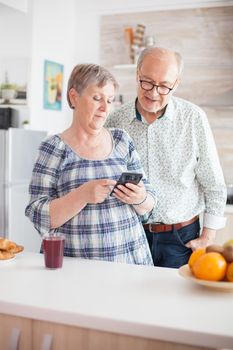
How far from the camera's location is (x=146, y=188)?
1.91m

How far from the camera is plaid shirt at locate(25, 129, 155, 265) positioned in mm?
1783

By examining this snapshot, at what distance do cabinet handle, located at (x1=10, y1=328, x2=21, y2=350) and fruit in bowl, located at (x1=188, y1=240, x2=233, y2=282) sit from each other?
0.51m

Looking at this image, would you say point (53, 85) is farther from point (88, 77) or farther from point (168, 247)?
point (88, 77)

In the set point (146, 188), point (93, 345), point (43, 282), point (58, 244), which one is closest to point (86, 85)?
point (146, 188)

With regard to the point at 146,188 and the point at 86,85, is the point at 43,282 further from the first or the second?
the point at 86,85

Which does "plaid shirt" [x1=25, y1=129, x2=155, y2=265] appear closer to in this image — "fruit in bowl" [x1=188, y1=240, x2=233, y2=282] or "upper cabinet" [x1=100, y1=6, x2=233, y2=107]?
"fruit in bowl" [x1=188, y1=240, x2=233, y2=282]

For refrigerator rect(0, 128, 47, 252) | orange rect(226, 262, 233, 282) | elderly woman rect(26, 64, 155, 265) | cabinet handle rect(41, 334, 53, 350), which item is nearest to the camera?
cabinet handle rect(41, 334, 53, 350)

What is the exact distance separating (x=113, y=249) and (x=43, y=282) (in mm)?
347

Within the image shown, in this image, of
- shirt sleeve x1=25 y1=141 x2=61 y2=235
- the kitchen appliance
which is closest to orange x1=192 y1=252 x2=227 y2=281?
shirt sleeve x1=25 y1=141 x2=61 y2=235

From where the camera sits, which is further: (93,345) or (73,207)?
(73,207)

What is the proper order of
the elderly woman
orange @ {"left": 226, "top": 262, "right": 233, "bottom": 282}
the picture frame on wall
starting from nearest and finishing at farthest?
orange @ {"left": 226, "top": 262, "right": 233, "bottom": 282} → the elderly woman → the picture frame on wall

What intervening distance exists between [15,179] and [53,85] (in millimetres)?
1111

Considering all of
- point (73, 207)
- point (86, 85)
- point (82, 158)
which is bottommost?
point (73, 207)

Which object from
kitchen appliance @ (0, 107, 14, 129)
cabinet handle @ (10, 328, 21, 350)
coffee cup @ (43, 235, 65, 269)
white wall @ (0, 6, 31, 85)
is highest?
white wall @ (0, 6, 31, 85)
